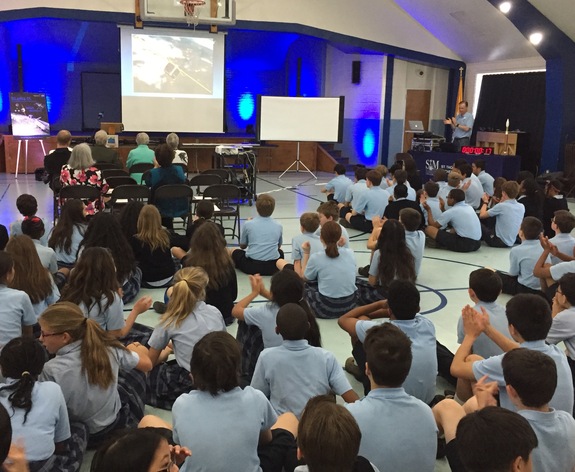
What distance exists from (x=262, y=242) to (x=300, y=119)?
27.9ft

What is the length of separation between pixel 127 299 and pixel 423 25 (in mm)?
12809

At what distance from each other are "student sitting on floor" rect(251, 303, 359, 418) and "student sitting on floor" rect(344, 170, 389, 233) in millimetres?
5306

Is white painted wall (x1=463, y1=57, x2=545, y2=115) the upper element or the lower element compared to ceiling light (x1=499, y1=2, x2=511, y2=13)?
lower

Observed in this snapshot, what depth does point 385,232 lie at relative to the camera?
4.80 metres

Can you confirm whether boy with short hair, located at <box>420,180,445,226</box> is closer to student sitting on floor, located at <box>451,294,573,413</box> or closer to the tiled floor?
the tiled floor

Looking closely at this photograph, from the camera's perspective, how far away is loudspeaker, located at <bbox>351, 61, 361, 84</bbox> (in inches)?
636

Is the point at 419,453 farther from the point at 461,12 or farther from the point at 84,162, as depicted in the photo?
the point at 461,12

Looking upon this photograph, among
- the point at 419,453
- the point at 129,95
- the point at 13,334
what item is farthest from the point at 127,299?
the point at 129,95

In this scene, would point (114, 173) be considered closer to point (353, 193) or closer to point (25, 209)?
point (25, 209)

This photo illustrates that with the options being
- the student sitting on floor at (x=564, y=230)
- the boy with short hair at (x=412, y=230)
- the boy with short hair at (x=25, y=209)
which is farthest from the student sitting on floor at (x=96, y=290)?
the student sitting on floor at (x=564, y=230)

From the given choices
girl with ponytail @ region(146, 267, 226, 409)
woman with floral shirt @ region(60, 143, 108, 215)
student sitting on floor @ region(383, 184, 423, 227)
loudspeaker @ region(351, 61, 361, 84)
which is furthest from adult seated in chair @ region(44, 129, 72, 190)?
loudspeaker @ region(351, 61, 361, 84)

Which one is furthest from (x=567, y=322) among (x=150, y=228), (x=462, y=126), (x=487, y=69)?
(x=487, y=69)

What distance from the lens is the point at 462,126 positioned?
13469 mm

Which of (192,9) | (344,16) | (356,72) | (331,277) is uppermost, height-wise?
(344,16)
